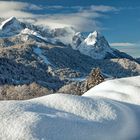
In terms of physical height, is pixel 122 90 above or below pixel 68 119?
below

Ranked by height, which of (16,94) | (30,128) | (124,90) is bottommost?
(16,94)

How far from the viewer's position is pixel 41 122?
10.8m

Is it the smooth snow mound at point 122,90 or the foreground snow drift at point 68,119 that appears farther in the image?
the smooth snow mound at point 122,90

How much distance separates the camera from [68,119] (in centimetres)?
1141

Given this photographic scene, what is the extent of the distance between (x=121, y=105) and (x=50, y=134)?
3.91m

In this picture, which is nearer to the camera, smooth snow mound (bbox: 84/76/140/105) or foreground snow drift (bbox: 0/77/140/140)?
foreground snow drift (bbox: 0/77/140/140)

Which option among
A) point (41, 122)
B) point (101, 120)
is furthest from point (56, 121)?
point (101, 120)

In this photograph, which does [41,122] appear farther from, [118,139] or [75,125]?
[118,139]

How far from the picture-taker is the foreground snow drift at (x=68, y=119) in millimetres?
10461

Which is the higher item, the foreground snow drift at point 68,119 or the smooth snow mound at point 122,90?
the foreground snow drift at point 68,119

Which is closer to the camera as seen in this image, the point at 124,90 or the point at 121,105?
the point at 121,105

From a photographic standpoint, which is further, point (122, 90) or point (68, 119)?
point (122, 90)

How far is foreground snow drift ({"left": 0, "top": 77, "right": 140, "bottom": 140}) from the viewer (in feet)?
34.3

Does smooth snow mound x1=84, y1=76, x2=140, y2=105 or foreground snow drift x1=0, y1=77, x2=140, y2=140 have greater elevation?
foreground snow drift x1=0, y1=77, x2=140, y2=140
